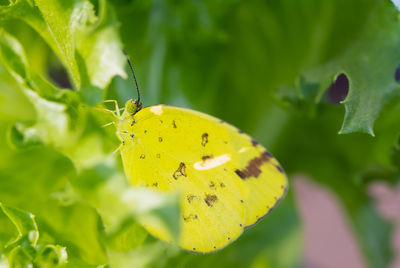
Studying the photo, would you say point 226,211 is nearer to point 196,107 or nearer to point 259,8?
point 196,107

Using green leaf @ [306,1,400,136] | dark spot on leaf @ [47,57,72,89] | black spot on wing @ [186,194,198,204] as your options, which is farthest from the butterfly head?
dark spot on leaf @ [47,57,72,89]

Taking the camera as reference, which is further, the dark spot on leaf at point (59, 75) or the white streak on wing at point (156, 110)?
the dark spot on leaf at point (59, 75)

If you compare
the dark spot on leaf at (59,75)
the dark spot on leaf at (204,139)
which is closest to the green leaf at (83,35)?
the dark spot on leaf at (204,139)

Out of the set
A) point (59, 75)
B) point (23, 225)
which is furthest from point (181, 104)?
point (59, 75)

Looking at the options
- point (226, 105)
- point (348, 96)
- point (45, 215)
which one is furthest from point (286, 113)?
point (45, 215)

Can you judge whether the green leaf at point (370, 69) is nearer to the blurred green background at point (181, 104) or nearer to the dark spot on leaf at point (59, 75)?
the blurred green background at point (181, 104)

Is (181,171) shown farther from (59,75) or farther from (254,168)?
(59,75)

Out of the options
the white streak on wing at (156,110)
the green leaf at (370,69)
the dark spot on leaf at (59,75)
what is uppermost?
the white streak on wing at (156,110)
